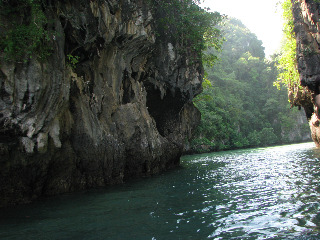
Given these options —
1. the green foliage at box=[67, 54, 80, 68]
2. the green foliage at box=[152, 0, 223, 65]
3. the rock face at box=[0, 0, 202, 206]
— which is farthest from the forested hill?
the green foliage at box=[67, 54, 80, 68]

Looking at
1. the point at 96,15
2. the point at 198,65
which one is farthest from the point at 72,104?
the point at 198,65

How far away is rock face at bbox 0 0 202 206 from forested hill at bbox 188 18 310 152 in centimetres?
2444

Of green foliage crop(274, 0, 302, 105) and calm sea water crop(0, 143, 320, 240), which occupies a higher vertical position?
green foliage crop(274, 0, 302, 105)

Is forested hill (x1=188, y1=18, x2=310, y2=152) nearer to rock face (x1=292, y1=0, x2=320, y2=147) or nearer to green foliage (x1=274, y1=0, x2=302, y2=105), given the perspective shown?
green foliage (x1=274, y1=0, x2=302, y2=105)

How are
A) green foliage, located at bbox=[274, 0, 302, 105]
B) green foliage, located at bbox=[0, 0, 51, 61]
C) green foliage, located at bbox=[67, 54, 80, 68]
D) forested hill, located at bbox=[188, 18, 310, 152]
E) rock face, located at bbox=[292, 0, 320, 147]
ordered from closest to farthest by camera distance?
green foliage, located at bbox=[0, 0, 51, 61] < green foliage, located at bbox=[67, 54, 80, 68] < rock face, located at bbox=[292, 0, 320, 147] < green foliage, located at bbox=[274, 0, 302, 105] < forested hill, located at bbox=[188, 18, 310, 152]

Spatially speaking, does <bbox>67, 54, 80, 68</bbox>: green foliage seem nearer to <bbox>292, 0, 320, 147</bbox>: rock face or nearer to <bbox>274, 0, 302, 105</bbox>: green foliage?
<bbox>292, 0, 320, 147</bbox>: rock face

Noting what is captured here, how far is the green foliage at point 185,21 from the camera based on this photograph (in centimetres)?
1981

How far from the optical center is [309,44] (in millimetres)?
20125

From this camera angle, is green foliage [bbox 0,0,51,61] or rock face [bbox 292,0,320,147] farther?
rock face [bbox 292,0,320,147]

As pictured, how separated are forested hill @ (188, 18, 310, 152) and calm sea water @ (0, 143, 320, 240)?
32.1 m

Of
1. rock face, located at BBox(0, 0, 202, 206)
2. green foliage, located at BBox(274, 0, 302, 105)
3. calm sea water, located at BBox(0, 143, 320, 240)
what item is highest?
green foliage, located at BBox(274, 0, 302, 105)

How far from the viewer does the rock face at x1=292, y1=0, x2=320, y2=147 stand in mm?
19312

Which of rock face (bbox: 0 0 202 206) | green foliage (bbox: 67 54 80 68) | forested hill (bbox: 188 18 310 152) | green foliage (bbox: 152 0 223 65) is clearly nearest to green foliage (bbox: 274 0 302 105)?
green foliage (bbox: 152 0 223 65)

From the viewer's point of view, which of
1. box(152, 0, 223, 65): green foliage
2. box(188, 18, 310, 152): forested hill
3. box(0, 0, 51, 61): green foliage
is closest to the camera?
box(0, 0, 51, 61): green foliage
